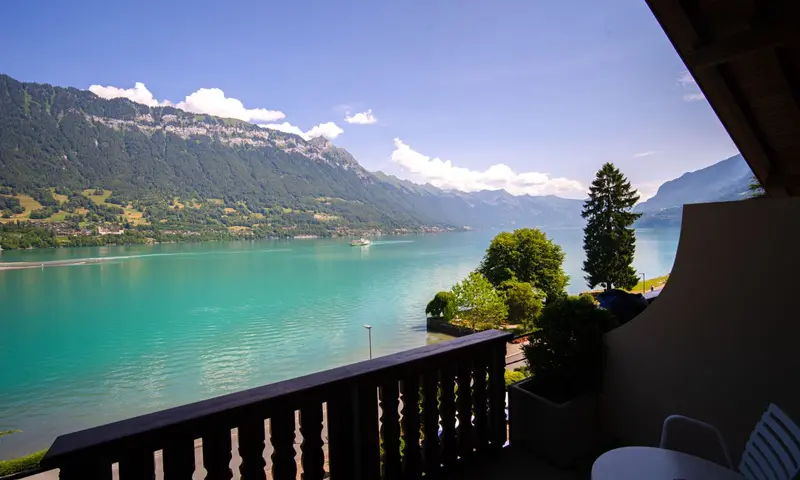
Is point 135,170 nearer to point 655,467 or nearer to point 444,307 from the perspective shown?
point 444,307

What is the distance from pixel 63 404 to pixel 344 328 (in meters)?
18.6

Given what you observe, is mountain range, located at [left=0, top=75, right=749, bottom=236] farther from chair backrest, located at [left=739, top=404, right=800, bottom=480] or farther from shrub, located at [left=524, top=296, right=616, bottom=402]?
chair backrest, located at [left=739, top=404, right=800, bottom=480]

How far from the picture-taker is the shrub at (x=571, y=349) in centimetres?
270

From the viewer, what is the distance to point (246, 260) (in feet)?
287

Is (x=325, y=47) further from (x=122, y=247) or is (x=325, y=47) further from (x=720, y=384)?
(x=122, y=247)

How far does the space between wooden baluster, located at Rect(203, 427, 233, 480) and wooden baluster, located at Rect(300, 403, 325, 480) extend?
0.99 feet

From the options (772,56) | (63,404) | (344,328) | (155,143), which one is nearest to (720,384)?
(772,56)

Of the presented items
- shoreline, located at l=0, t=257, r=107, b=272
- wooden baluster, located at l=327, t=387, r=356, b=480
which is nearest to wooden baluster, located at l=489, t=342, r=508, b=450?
wooden baluster, located at l=327, t=387, r=356, b=480

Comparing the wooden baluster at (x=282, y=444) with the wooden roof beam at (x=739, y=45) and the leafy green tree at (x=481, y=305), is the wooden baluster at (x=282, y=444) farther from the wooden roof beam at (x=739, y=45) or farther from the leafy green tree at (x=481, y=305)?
the leafy green tree at (x=481, y=305)

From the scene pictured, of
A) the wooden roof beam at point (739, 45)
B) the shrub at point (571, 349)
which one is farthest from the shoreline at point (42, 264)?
the wooden roof beam at point (739, 45)

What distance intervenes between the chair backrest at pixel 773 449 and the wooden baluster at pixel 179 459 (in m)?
1.93

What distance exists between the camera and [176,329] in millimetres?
37688

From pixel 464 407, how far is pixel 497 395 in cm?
31

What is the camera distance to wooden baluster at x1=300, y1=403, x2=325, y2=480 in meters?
1.70
